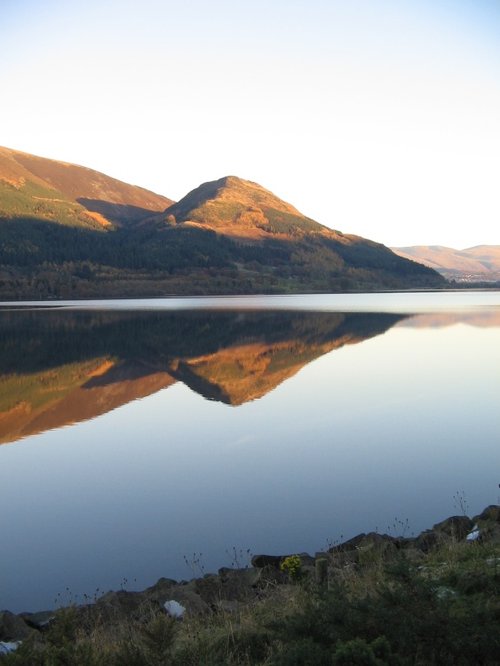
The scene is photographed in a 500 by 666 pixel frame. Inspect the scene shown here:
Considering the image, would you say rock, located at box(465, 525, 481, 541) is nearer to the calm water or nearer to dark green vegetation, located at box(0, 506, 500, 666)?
dark green vegetation, located at box(0, 506, 500, 666)

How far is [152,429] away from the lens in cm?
2200

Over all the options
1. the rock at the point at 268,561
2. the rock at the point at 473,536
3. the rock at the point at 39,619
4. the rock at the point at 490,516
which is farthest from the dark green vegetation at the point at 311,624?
the rock at the point at 490,516

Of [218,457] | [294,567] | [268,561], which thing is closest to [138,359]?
[218,457]

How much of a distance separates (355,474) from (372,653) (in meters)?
11.0

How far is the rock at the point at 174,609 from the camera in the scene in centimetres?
848

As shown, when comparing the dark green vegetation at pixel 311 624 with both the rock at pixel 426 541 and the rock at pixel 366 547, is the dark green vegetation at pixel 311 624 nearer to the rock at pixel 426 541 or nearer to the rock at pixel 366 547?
the rock at pixel 366 547

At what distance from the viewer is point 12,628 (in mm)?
8180

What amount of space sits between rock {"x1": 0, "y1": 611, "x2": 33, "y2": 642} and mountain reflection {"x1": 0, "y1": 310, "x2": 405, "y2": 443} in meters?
13.5

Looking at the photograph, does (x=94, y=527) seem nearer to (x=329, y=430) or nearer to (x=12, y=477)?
(x=12, y=477)

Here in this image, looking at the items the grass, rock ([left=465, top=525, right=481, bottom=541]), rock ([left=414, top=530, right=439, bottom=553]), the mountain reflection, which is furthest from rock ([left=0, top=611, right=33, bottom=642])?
the mountain reflection

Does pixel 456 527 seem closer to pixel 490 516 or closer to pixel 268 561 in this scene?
pixel 490 516

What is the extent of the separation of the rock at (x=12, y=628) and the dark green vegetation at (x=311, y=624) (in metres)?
0.23

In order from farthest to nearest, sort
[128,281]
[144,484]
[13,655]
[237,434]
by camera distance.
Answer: [128,281] → [237,434] → [144,484] → [13,655]

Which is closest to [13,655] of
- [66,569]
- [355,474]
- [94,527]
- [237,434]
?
[66,569]
